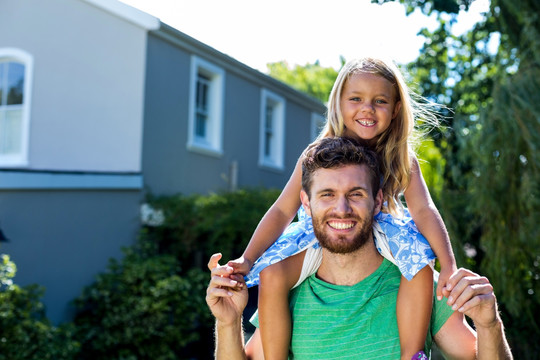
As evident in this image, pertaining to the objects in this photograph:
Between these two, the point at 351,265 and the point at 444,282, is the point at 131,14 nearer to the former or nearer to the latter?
the point at 351,265

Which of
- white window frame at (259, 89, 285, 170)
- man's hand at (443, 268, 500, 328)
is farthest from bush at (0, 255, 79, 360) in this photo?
white window frame at (259, 89, 285, 170)

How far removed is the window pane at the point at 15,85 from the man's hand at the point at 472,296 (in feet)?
31.4

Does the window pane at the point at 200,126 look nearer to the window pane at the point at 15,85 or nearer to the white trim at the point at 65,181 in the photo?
the white trim at the point at 65,181

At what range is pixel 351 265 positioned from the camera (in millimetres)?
2812

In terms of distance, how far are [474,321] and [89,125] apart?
8.82 meters

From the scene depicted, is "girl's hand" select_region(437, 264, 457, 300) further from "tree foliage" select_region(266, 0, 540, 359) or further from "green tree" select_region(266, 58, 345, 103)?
"green tree" select_region(266, 58, 345, 103)

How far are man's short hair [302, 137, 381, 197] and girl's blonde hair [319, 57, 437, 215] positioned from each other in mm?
180

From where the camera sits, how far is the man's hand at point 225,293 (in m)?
2.57

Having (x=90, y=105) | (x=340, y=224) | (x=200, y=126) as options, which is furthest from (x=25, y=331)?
(x=340, y=224)

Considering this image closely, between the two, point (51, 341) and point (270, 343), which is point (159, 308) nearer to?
point (51, 341)

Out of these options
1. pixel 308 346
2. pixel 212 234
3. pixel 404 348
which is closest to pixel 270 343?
pixel 308 346

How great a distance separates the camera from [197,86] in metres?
11.8

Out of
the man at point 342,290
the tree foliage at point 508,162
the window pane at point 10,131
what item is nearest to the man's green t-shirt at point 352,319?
the man at point 342,290

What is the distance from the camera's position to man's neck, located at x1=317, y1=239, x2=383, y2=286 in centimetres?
280
